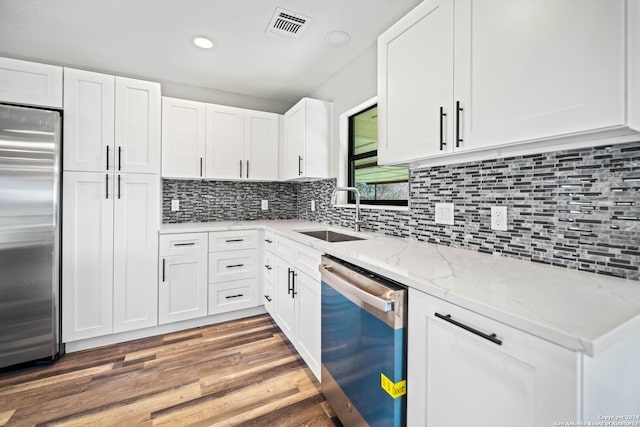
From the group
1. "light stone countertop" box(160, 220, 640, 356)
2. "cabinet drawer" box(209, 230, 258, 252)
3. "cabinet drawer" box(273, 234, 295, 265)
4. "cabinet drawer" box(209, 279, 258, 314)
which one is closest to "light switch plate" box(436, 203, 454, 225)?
"light stone countertop" box(160, 220, 640, 356)

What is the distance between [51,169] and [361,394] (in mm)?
2483

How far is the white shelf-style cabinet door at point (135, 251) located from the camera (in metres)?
2.31

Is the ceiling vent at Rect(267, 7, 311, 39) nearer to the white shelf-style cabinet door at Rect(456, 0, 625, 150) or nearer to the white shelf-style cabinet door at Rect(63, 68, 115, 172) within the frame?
the white shelf-style cabinet door at Rect(456, 0, 625, 150)

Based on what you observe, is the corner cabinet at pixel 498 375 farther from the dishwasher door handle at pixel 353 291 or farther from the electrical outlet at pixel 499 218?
the electrical outlet at pixel 499 218

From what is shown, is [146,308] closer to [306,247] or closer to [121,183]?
[121,183]

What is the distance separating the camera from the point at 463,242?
1.53 metres

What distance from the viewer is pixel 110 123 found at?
2283mm

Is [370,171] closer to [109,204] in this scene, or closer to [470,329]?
[470,329]

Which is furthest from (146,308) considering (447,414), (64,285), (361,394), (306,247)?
(447,414)

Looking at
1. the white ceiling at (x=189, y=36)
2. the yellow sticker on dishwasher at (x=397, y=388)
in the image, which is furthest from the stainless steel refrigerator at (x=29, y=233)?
the yellow sticker on dishwasher at (x=397, y=388)

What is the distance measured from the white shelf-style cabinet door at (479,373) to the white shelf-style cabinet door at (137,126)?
239 cm

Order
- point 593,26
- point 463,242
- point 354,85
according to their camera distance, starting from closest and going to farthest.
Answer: point 593,26, point 463,242, point 354,85

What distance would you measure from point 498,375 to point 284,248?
1684mm

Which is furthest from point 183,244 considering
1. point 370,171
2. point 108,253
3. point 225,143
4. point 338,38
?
point 338,38
